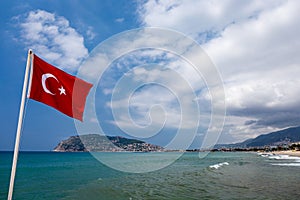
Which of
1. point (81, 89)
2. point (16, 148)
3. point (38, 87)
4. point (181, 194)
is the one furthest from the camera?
point (181, 194)

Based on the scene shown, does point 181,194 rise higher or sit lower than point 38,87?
lower

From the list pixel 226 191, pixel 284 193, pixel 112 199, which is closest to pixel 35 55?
pixel 112 199

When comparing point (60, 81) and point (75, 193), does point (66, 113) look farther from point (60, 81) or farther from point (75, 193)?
point (75, 193)

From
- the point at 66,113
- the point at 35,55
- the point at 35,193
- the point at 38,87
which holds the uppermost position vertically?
the point at 35,55

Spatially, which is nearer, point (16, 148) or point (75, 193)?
point (16, 148)

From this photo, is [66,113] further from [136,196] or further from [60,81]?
[136,196]

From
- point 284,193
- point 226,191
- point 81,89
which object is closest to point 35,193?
point 226,191

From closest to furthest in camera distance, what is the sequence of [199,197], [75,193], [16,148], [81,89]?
[16,148] < [81,89] < [199,197] < [75,193]
